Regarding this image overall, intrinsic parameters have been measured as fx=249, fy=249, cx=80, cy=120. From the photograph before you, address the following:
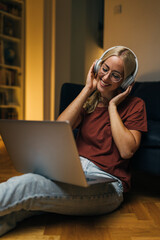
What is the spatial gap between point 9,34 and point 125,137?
349 centimetres

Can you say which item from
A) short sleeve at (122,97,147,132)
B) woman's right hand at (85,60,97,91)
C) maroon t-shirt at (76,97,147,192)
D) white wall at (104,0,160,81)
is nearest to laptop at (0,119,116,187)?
maroon t-shirt at (76,97,147,192)

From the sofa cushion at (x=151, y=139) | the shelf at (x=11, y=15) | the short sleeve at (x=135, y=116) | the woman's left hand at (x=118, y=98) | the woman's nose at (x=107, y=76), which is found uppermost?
the shelf at (x=11, y=15)

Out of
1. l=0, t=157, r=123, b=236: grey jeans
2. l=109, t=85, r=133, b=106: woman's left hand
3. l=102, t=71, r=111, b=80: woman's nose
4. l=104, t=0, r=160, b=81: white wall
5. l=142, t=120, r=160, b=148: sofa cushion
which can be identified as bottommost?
l=0, t=157, r=123, b=236: grey jeans

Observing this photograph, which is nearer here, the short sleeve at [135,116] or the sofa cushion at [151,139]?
the short sleeve at [135,116]

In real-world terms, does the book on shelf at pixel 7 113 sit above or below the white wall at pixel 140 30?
below

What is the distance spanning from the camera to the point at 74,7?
458 centimetres

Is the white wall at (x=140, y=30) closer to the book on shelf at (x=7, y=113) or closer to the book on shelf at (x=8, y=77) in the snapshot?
the book on shelf at (x=8, y=77)

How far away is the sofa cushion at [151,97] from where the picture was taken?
1934 mm

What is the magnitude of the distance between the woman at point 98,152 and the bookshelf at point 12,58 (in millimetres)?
2985

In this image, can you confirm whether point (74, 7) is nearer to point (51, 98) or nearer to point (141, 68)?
point (51, 98)

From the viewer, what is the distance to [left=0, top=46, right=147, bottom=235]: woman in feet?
3.09

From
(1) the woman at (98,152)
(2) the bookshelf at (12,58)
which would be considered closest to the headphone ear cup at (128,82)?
(1) the woman at (98,152)

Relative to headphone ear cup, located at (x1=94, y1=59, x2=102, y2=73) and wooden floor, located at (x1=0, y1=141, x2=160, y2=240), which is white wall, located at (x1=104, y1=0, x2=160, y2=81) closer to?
headphone ear cup, located at (x1=94, y1=59, x2=102, y2=73)

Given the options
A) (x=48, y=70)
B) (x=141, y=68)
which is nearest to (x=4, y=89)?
(x=48, y=70)
